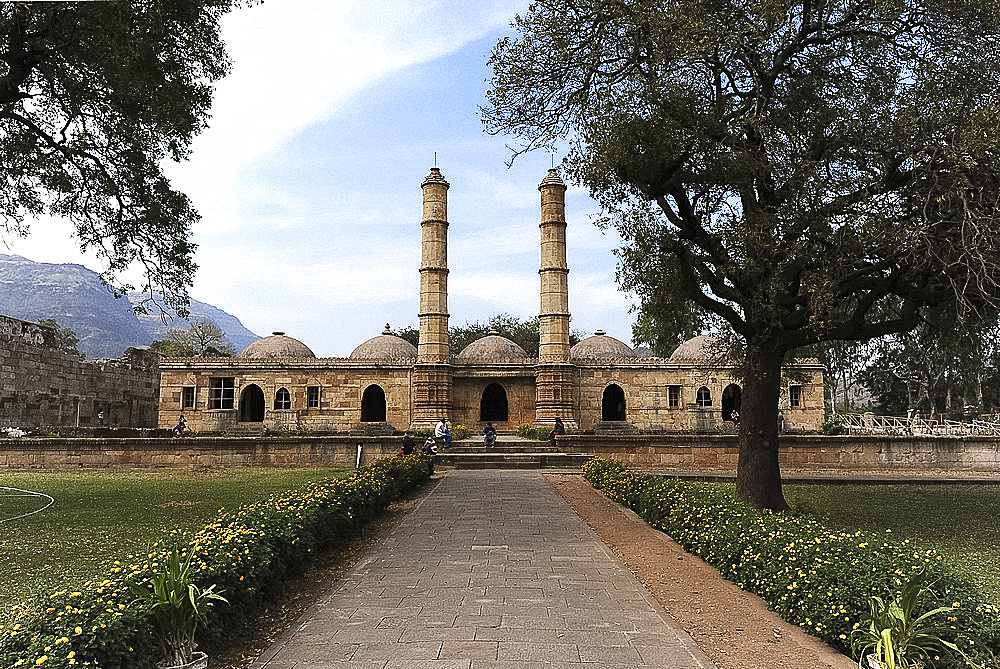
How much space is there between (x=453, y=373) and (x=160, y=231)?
18509 millimetres

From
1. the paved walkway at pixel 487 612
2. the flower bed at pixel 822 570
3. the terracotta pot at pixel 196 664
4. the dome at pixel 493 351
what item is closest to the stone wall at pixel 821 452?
the dome at pixel 493 351

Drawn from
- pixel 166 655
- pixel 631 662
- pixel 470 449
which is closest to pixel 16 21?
pixel 166 655

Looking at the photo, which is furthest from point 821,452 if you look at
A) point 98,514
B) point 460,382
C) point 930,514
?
point 98,514

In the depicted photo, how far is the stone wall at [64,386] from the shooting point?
82.9 feet

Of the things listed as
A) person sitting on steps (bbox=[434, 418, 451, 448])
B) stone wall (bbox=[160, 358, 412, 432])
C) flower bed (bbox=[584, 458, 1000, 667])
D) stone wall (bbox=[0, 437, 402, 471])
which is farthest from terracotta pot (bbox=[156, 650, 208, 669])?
stone wall (bbox=[160, 358, 412, 432])

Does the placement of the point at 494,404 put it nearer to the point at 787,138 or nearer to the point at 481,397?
the point at 481,397

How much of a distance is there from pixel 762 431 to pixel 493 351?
69.3ft

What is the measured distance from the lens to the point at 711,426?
28.8 metres

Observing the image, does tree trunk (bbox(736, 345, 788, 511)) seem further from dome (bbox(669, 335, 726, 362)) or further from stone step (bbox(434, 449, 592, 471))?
dome (bbox(669, 335, 726, 362))

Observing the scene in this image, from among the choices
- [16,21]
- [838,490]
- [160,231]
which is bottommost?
[838,490]

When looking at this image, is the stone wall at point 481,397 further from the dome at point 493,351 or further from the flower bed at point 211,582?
the flower bed at point 211,582

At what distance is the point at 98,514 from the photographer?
38.0 feet

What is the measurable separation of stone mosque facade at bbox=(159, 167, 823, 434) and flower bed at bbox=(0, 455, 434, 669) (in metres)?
19.0

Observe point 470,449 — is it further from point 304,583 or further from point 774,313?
point 304,583
